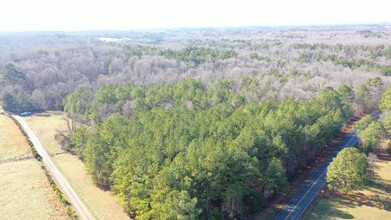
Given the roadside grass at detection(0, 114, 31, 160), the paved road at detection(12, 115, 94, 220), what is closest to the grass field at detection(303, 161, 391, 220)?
the paved road at detection(12, 115, 94, 220)

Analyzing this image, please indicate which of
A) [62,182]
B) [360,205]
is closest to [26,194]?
[62,182]

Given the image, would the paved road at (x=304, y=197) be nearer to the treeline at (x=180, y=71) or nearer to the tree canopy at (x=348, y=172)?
the tree canopy at (x=348, y=172)

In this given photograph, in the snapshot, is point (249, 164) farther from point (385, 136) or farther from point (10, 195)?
point (385, 136)

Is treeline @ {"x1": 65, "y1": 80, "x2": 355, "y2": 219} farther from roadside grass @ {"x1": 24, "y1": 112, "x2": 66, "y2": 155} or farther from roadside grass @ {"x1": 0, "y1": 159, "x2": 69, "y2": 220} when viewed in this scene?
roadside grass @ {"x1": 0, "y1": 159, "x2": 69, "y2": 220}

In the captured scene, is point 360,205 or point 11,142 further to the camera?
point 11,142

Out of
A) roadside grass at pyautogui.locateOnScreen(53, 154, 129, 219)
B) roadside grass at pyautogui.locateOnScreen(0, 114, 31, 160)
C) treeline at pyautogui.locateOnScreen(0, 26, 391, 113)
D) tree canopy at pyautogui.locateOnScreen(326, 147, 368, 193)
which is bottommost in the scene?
roadside grass at pyautogui.locateOnScreen(53, 154, 129, 219)

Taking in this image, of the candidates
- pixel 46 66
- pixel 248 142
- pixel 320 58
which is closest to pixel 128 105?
pixel 248 142

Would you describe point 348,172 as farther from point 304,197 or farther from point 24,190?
point 24,190
